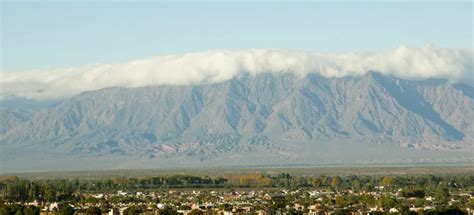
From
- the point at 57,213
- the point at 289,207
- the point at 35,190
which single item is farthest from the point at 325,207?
the point at 35,190

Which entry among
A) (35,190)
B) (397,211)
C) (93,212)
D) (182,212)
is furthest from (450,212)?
(35,190)

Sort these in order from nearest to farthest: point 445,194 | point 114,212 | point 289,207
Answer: point 114,212, point 289,207, point 445,194

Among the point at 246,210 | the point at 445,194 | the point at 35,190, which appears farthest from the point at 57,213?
the point at 445,194

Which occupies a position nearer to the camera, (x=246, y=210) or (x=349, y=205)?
(x=246, y=210)

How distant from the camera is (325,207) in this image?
530 feet

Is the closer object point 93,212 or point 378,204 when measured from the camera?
point 93,212

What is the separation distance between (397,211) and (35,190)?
252 ft

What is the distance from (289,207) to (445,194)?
3810 cm

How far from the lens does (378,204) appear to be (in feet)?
541

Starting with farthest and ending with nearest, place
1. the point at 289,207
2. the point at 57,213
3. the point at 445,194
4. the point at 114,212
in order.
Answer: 1. the point at 445,194
2. the point at 289,207
3. the point at 114,212
4. the point at 57,213

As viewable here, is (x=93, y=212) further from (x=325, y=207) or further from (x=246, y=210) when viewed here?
(x=325, y=207)

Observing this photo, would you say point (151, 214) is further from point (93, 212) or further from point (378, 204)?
point (378, 204)

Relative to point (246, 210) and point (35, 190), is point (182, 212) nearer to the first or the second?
point (246, 210)

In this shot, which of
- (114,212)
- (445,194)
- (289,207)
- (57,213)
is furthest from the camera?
(445,194)
